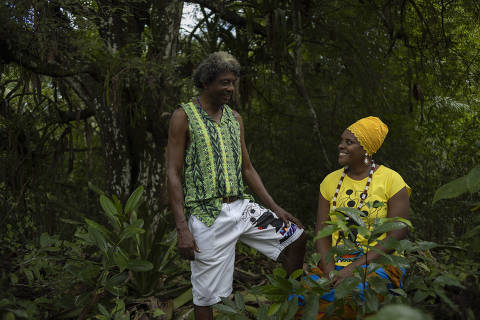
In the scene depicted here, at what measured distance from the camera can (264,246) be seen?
9.80 feet

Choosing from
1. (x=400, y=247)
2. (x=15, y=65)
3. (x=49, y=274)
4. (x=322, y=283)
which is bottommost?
(x=49, y=274)

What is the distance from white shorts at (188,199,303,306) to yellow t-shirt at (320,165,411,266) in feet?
1.24

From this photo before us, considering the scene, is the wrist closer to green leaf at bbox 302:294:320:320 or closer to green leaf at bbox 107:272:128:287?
green leaf at bbox 107:272:128:287

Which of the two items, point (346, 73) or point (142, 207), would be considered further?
point (346, 73)

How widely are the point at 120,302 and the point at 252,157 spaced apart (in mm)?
4364

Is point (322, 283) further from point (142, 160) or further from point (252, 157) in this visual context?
point (252, 157)

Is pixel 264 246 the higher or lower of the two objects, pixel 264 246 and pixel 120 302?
the higher

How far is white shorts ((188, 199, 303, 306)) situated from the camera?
2773mm

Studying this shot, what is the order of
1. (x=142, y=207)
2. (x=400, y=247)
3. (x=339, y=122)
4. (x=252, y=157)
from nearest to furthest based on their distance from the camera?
(x=400, y=247)
(x=142, y=207)
(x=252, y=157)
(x=339, y=122)

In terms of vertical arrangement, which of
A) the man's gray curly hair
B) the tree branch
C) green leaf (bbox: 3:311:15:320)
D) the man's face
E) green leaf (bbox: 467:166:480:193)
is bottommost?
green leaf (bbox: 3:311:15:320)

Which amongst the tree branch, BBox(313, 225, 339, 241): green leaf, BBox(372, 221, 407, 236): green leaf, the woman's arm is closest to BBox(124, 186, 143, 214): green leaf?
the woman's arm

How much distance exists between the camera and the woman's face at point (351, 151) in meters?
2.82

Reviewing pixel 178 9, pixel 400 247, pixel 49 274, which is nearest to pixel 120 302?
pixel 49 274

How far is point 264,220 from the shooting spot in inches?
116
